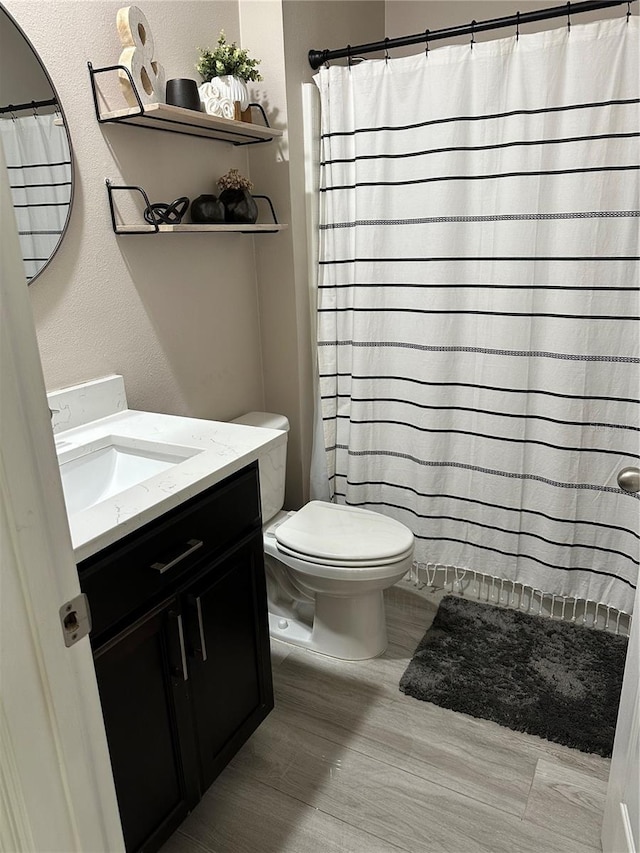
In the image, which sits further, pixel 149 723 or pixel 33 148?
pixel 33 148

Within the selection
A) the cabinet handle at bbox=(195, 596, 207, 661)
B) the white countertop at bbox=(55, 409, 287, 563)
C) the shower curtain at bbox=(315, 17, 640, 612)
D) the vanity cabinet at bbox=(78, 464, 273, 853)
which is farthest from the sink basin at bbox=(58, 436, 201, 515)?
the shower curtain at bbox=(315, 17, 640, 612)

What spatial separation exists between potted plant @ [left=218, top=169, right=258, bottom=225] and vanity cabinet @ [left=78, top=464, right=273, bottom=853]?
984mm

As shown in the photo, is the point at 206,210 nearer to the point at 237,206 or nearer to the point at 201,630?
the point at 237,206

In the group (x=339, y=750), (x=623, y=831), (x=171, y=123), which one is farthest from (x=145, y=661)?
(x=171, y=123)

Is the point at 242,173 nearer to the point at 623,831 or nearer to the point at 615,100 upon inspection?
the point at 615,100

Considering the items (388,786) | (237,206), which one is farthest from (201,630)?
(237,206)

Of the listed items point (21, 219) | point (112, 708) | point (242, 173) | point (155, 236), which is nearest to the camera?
point (112, 708)

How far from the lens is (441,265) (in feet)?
7.23

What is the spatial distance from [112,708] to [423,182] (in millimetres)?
1824

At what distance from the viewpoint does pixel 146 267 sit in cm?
199

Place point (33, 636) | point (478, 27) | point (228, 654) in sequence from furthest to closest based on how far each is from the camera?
point (478, 27) < point (228, 654) < point (33, 636)

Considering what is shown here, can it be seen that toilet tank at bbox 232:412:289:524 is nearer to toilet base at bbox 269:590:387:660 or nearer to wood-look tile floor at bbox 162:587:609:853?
toilet base at bbox 269:590:387:660

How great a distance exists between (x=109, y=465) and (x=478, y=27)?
67.8 inches

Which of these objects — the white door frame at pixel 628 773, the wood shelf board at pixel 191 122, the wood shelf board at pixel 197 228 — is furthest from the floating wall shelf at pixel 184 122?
the white door frame at pixel 628 773
